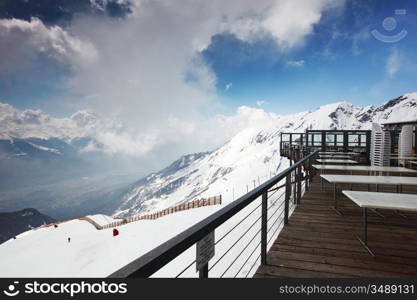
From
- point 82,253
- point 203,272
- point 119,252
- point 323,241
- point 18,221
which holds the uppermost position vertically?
point 203,272

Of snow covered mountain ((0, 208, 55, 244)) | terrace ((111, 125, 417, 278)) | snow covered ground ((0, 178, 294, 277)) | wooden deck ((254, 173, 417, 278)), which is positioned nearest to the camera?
terrace ((111, 125, 417, 278))

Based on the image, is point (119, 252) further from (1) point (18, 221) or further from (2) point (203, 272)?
(1) point (18, 221)

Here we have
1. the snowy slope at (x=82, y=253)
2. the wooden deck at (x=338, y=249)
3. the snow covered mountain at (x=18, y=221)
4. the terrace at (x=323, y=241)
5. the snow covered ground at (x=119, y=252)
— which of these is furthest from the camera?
the snow covered mountain at (x=18, y=221)

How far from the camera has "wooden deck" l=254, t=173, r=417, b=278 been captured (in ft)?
7.20

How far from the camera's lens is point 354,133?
56.7ft

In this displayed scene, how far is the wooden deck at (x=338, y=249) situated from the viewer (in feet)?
7.20

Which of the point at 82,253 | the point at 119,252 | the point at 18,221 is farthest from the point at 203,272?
the point at 18,221

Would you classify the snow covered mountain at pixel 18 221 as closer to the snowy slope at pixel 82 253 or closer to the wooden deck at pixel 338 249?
the snowy slope at pixel 82 253

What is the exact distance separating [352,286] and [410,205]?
1.33 metres

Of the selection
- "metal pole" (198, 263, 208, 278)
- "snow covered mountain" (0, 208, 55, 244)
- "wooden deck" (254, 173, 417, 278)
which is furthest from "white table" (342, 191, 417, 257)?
"snow covered mountain" (0, 208, 55, 244)

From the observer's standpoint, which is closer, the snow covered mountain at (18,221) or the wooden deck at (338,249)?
the wooden deck at (338,249)

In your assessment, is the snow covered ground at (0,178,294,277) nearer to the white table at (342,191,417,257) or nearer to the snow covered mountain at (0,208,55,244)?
the white table at (342,191,417,257)

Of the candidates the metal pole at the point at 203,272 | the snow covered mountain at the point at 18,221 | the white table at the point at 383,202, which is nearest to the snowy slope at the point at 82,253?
the metal pole at the point at 203,272

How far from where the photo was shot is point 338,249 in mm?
2654
